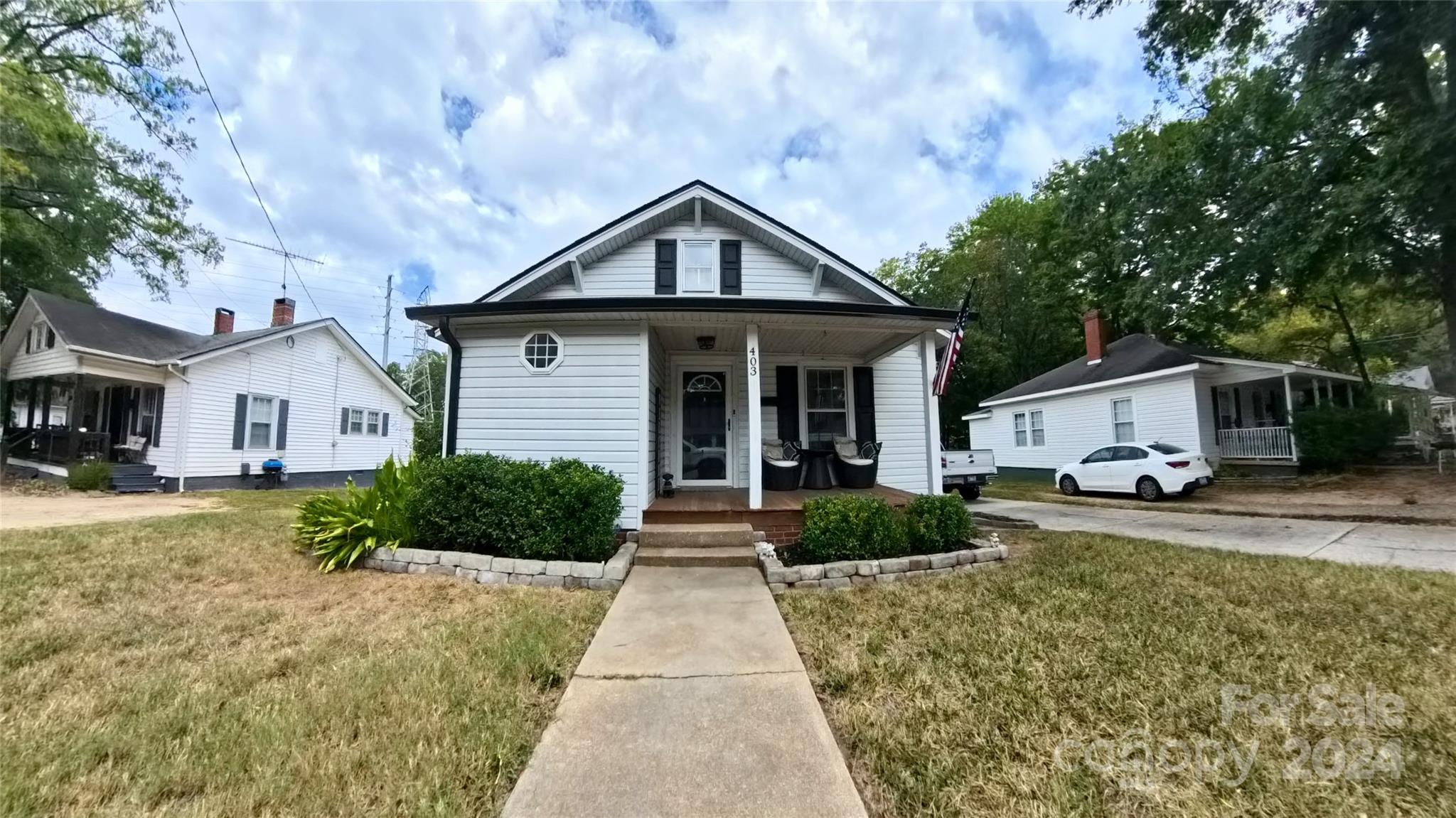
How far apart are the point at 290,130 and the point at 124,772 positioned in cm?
1091

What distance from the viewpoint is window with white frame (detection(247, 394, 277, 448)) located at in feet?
45.6

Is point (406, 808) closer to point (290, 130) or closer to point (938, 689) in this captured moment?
point (938, 689)

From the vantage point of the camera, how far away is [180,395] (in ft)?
40.7

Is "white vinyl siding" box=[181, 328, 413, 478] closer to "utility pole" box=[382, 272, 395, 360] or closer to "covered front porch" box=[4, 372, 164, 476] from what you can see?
"covered front porch" box=[4, 372, 164, 476]

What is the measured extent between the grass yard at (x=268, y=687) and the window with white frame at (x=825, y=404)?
4.95 m

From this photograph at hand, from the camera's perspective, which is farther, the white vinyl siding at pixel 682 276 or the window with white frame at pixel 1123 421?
the window with white frame at pixel 1123 421

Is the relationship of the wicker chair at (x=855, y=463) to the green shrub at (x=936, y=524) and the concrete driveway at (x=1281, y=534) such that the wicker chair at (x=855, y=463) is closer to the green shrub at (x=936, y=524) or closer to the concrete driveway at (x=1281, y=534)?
the green shrub at (x=936, y=524)

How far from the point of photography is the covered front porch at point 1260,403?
12353 millimetres

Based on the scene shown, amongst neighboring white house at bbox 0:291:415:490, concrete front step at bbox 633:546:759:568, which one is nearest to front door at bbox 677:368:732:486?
concrete front step at bbox 633:546:759:568

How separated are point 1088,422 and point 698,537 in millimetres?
14875

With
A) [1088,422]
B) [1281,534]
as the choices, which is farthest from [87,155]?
[1088,422]

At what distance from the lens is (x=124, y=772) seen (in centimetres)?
204

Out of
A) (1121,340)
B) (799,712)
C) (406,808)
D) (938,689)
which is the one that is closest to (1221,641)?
(938,689)

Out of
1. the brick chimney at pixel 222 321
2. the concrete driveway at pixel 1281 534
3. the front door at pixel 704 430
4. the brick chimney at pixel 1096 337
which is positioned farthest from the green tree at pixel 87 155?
the brick chimney at pixel 1096 337
